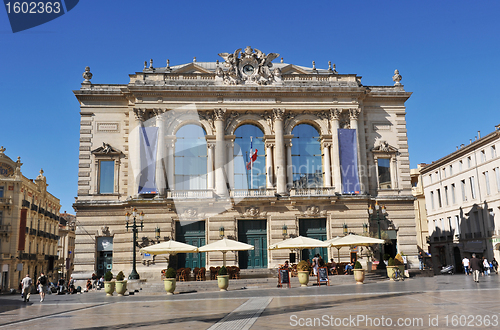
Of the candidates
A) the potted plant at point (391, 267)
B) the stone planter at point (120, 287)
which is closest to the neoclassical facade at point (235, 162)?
the potted plant at point (391, 267)

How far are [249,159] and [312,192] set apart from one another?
249 inches

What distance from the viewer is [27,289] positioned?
2719 centimetres

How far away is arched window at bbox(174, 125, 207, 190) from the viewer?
40.2 metres

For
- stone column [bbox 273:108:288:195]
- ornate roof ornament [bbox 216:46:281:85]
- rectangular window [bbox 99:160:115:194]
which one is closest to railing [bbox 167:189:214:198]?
rectangular window [bbox 99:160:115:194]

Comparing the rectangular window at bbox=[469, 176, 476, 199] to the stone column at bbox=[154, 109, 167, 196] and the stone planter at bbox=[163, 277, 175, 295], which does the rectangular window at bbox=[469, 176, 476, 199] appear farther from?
the stone planter at bbox=[163, 277, 175, 295]

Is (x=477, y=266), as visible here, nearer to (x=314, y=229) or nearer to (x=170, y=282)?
(x=314, y=229)

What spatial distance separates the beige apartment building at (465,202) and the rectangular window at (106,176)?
40482mm

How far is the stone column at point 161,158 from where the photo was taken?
39.0 metres

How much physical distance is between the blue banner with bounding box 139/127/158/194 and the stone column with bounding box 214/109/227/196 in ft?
17.3

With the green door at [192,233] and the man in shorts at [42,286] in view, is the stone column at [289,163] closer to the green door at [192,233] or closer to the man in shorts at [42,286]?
the green door at [192,233]

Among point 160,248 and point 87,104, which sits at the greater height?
point 87,104

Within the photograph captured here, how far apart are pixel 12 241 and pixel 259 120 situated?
3741 centimetres

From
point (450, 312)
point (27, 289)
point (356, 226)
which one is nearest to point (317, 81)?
point (356, 226)

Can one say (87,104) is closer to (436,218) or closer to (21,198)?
(21,198)
